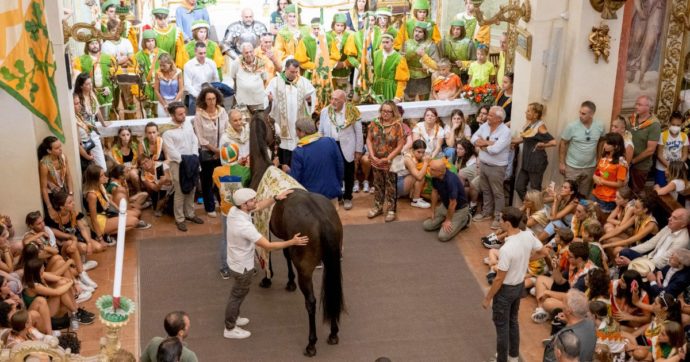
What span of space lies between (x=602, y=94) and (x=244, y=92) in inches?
184

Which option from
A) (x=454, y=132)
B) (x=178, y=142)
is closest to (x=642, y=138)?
(x=454, y=132)

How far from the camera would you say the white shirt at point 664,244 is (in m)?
8.39

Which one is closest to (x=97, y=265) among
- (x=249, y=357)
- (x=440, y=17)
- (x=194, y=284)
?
(x=194, y=284)

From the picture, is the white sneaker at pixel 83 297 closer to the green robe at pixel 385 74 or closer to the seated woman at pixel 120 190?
the seated woman at pixel 120 190

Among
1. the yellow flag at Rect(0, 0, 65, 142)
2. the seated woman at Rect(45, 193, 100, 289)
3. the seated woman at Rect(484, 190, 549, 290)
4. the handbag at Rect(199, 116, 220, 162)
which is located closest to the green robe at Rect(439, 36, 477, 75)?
the seated woman at Rect(484, 190, 549, 290)

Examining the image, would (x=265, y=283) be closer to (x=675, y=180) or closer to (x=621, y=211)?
(x=621, y=211)

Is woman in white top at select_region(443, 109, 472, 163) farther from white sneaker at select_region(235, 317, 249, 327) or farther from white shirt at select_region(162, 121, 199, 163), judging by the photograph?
white sneaker at select_region(235, 317, 249, 327)

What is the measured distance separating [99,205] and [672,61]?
7.08 metres

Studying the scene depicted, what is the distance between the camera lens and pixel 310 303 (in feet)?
25.9

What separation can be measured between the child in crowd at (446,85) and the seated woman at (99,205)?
15.6 feet

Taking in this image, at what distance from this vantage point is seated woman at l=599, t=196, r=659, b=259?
8.91m

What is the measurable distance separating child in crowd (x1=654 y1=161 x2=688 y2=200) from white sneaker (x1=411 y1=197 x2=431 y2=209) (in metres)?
2.81

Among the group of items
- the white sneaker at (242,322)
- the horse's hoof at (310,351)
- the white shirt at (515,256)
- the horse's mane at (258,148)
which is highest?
the horse's mane at (258,148)

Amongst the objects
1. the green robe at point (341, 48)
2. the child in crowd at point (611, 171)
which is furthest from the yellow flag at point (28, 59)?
the green robe at point (341, 48)
